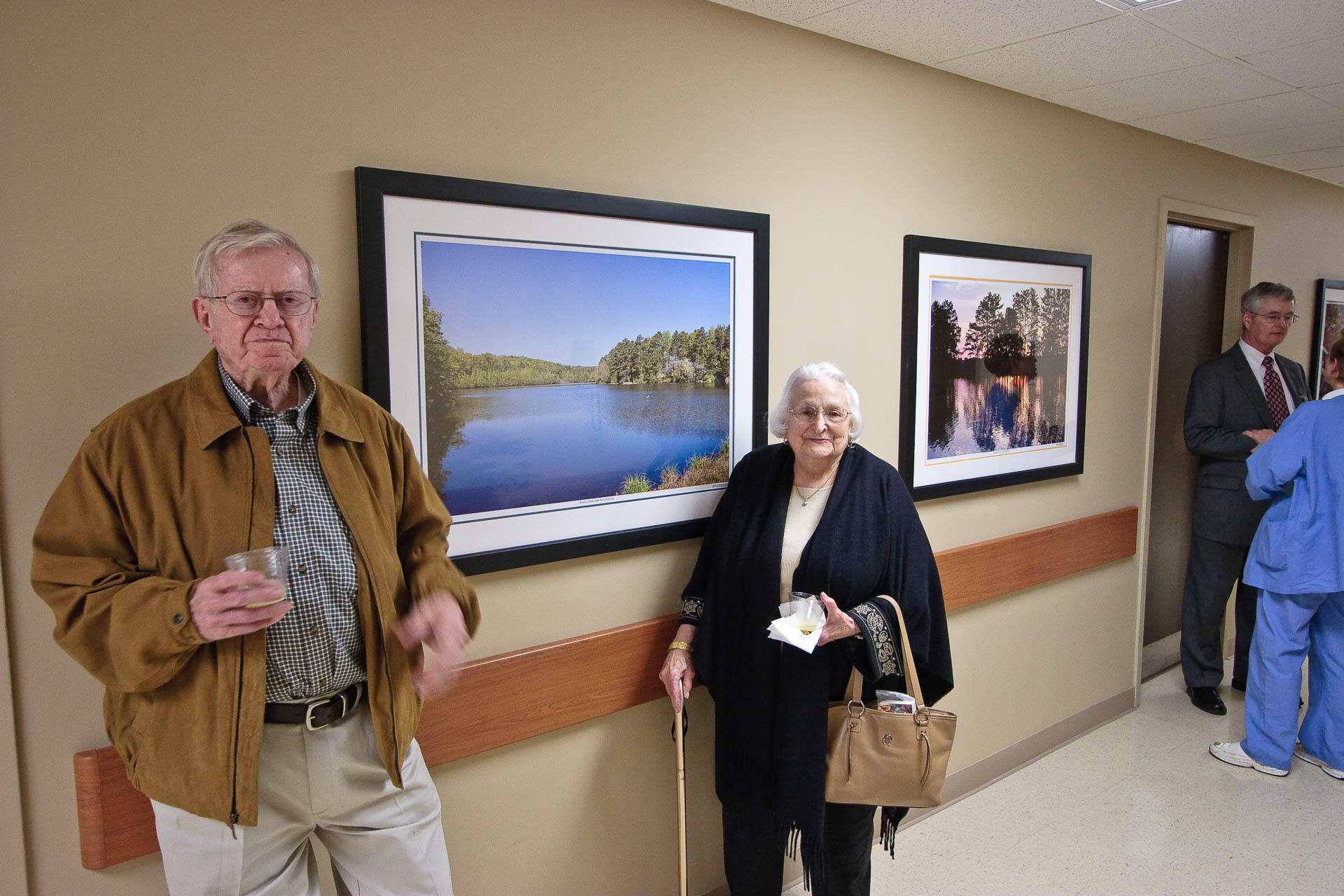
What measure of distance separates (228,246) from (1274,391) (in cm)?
460

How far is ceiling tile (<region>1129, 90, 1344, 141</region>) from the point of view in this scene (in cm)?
344

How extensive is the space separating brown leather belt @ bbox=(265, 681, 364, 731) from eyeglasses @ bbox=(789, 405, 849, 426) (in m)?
1.29

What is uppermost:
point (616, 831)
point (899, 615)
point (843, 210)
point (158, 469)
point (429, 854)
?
point (843, 210)

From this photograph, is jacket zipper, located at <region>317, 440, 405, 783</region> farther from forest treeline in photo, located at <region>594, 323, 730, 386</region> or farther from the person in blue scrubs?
the person in blue scrubs

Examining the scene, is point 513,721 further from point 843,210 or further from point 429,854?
point 843,210

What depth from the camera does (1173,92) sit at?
327 cm

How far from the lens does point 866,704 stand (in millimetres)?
2256

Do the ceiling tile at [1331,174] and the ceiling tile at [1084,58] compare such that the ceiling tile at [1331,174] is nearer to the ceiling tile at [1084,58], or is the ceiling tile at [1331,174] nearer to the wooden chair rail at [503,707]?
the ceiling tile at [1084,58]

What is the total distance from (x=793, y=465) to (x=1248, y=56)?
2.29 metres

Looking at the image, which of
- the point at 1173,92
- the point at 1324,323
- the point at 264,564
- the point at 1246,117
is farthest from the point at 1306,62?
the point at 264,564

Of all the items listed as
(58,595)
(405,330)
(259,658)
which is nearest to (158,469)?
(58,595)

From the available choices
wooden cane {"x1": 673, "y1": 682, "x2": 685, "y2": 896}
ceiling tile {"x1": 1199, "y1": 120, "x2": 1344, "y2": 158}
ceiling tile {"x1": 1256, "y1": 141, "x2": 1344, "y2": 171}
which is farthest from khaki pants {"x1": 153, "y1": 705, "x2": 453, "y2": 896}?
ceiling tile {"x1": 1256, "y1": 141, "x2": 1344, "y2": 171}

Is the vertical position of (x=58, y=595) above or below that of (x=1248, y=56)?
below

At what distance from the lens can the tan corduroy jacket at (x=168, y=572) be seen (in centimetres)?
128
